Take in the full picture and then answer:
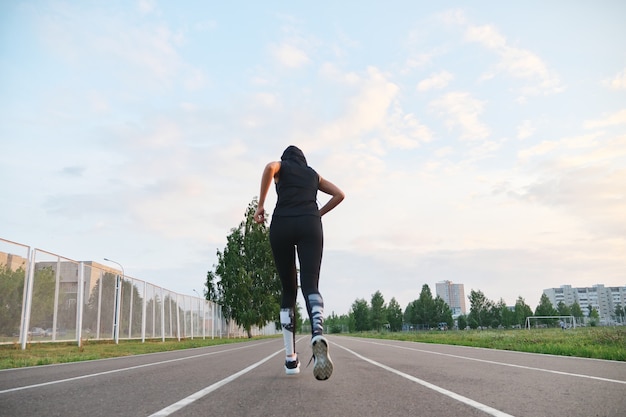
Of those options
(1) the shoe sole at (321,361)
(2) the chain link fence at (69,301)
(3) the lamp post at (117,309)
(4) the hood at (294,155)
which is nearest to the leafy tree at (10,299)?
(2) the chain link fence at (69,301)

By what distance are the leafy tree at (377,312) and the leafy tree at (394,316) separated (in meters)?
12.3

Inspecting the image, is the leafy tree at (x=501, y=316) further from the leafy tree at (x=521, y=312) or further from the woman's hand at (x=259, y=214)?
the woman's hand at (x=259, y=214)

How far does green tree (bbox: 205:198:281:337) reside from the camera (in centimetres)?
5119

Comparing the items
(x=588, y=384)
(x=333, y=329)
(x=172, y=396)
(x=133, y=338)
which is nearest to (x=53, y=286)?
(x=133, y=338)

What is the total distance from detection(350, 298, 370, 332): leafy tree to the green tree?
72656 millimetres

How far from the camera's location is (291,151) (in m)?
5.22

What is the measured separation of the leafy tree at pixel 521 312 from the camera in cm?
11660

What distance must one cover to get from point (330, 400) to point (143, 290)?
26751 mm

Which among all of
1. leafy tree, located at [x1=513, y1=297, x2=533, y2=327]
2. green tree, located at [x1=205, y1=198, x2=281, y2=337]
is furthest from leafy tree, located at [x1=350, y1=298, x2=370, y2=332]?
green tree, located at [x1=205, y1=198, x2=281, y2=337]

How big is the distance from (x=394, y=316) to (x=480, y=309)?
2924 centimetres

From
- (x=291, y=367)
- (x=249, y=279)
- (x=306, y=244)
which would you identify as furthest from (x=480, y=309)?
(x=306, y=244)

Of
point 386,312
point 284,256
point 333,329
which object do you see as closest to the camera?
point 284,256

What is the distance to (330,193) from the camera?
217 inches

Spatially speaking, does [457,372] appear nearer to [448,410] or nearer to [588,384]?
[588,384]
